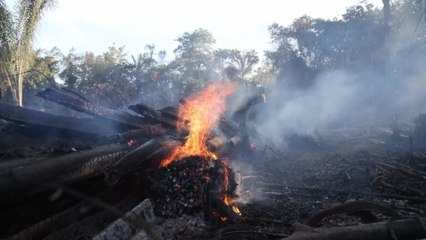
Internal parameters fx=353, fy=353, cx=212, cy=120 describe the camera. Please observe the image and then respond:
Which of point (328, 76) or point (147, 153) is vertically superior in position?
point (328, 76)

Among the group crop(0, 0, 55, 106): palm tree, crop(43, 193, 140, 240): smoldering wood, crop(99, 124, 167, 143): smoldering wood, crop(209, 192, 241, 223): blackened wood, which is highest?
crop(0, 0, 55, 106): palm tree

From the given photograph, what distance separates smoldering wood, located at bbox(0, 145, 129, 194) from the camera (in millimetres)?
3459

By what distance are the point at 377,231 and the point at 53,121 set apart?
275 inches

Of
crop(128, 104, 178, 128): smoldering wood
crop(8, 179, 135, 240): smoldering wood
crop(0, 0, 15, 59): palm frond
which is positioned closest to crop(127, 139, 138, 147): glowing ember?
crop(128, 104, 178, 128): smoldering wood

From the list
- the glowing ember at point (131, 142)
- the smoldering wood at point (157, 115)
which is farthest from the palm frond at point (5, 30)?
the glowing ember at point (131, 142)

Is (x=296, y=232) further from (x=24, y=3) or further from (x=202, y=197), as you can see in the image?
(x=24, y=3)

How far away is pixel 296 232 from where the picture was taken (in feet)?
13.2

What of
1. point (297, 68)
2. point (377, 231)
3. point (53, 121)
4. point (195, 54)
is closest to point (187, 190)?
point (53, 121)

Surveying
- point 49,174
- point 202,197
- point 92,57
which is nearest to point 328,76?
point 92,57

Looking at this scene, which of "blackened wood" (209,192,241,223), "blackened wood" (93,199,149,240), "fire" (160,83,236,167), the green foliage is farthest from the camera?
the green foliage

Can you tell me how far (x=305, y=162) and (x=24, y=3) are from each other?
14.8 meters

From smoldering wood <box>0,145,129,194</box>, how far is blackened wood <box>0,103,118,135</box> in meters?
2.52

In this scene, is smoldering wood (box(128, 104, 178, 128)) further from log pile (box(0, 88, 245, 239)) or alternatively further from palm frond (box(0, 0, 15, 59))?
palm frond (box(0, 0, 15, 59))

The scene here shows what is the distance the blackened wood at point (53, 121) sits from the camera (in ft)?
25.6
